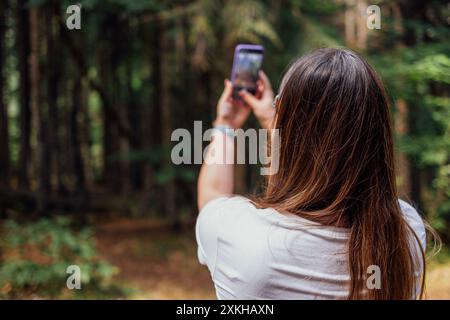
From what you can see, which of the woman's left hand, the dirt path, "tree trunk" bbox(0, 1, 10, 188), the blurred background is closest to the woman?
the woman's left hand

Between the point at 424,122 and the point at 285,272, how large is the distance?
27.9ft

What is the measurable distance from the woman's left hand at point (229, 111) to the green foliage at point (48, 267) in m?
4.04

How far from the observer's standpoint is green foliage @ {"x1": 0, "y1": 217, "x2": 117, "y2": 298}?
5328mm

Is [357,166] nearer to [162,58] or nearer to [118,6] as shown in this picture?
[118,6]

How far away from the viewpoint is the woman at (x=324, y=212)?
1207mm

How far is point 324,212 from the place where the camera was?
126cm

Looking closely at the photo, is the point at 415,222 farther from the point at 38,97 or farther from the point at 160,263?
the point at 38,97

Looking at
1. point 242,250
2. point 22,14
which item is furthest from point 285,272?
point 22,14

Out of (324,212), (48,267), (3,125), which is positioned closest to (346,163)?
(324,212)

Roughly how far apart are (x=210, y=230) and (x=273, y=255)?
19 cm

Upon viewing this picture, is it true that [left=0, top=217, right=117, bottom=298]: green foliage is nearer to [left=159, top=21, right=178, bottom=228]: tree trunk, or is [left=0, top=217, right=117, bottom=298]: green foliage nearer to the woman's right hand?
the woman's right hand

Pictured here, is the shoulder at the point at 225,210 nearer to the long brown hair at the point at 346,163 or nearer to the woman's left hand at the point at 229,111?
the long brown hair at the point at 346,163

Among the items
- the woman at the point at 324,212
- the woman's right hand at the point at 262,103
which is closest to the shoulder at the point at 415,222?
the woman at the point at 324,212
